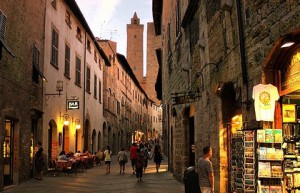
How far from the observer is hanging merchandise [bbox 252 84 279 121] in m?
6.34

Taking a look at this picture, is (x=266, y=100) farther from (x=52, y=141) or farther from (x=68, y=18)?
(x=68, y=18)

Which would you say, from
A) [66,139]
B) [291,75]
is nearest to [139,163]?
[66,139]

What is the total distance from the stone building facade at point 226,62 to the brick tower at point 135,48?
65956 millimetres

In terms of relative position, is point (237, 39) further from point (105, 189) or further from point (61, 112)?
point (61, 112)

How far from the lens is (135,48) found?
82125 millimetres

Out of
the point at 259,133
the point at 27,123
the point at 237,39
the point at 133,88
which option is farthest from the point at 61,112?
the point at 133,88

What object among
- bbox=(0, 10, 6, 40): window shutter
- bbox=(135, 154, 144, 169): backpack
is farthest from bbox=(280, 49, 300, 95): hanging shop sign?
bbox=(135, 154, 144, 169): backpack

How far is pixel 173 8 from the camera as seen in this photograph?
18.5 meters

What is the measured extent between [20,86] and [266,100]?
10332 millimetres

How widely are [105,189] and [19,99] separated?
4.35 metres

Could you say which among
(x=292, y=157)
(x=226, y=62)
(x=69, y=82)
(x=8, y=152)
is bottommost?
(x=8, y=152)

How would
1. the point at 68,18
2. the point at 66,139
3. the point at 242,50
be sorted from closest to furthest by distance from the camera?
the point at 242,50 → the point at 66,139 → the point at 68,18

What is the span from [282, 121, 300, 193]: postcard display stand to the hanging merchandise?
378 mm

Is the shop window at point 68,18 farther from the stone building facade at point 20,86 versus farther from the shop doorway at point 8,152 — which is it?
the shop doorway at point 8,152
